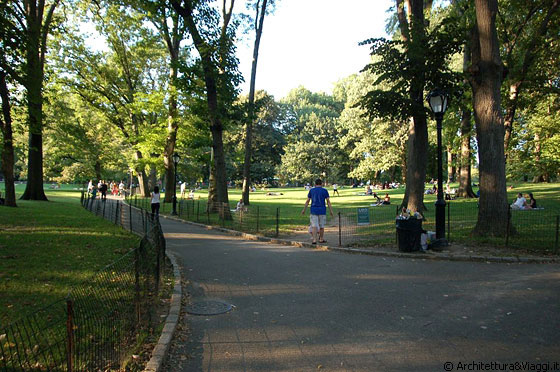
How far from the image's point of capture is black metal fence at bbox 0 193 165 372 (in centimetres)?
333

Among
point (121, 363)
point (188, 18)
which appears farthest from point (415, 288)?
point (188, 18)

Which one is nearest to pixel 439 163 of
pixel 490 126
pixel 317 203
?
pixel 490 126

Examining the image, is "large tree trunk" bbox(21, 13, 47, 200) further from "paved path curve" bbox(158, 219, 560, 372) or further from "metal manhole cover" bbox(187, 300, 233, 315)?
"metal manhole cover" bbox(187, 300, 233, 315)

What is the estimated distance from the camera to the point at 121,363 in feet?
12.5

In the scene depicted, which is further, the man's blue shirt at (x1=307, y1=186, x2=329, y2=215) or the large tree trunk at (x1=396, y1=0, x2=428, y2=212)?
the large tree trunk at (x1=396, y1=0, x2=428, y2=212)

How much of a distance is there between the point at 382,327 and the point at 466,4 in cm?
1425

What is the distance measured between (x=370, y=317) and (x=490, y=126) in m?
8.52

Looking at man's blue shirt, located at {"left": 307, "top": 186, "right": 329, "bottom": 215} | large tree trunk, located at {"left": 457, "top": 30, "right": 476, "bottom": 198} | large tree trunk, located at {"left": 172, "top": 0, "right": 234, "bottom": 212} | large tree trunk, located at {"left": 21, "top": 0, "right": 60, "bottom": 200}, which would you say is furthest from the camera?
large tree trunk, located at {"left": 457, "top": 30, "right": 476, "bottom": 198}

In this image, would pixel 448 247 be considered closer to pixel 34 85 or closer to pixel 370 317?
pixel 370 317

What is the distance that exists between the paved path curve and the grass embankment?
211cm

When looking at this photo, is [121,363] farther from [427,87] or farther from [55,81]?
[55,81]

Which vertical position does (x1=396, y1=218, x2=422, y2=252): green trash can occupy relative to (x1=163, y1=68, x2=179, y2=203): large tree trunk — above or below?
below

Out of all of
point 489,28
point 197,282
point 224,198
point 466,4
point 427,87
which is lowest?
point 197,282

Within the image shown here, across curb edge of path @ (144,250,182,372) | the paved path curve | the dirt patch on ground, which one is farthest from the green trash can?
curb edge of path @ (144,250,182,372)
